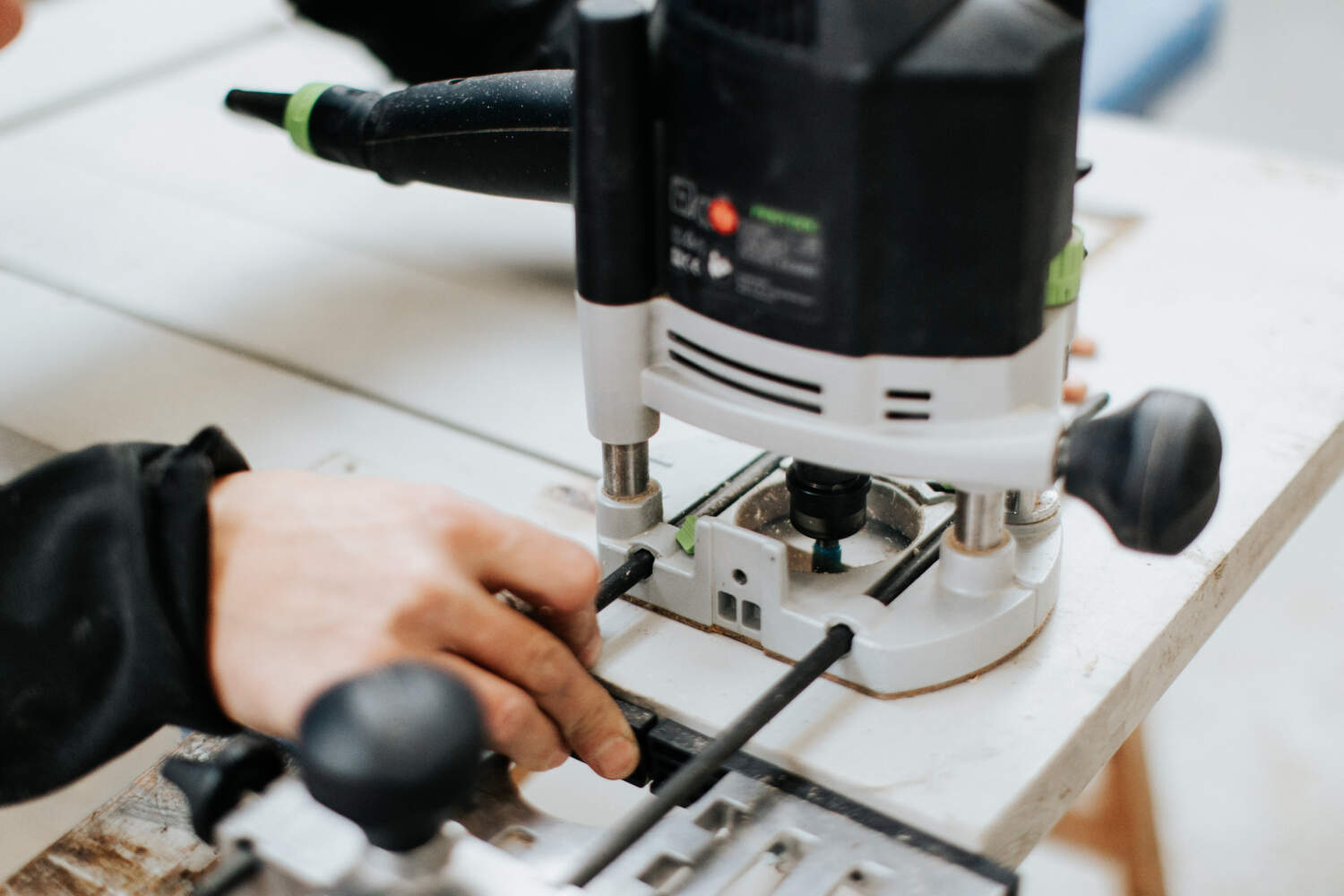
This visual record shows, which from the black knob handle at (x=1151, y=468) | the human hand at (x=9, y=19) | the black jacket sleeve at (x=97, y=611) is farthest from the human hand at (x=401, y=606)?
the human hand at (x=9, y=19)

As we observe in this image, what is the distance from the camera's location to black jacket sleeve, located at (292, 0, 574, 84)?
1.37 m

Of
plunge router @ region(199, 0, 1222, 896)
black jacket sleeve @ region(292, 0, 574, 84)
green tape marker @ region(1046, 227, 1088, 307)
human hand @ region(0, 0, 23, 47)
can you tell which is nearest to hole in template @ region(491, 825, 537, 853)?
plunge router @ region(199, 0, 1222, 896)

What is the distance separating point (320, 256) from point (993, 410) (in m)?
0.76

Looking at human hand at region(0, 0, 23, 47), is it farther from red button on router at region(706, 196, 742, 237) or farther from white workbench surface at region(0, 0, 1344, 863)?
red button on router at region(706, 196, 742, 237)

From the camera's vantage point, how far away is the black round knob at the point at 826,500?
2.37 feet

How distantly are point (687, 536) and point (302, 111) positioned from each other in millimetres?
490

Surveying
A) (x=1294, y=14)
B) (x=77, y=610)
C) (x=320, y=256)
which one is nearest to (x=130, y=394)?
(x=320, y=256)

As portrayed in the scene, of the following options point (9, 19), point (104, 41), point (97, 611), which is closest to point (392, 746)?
point (97, 611)

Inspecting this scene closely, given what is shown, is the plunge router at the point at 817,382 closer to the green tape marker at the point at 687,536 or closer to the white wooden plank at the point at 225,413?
the green tape marker at the point at 687,536

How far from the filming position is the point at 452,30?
138 cm

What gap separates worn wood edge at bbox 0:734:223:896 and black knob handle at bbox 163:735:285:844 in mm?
64

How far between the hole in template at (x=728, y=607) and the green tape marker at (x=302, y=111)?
20.4 inches

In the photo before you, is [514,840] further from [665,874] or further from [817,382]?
[817,382]

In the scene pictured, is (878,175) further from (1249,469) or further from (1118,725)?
(1249,469)
